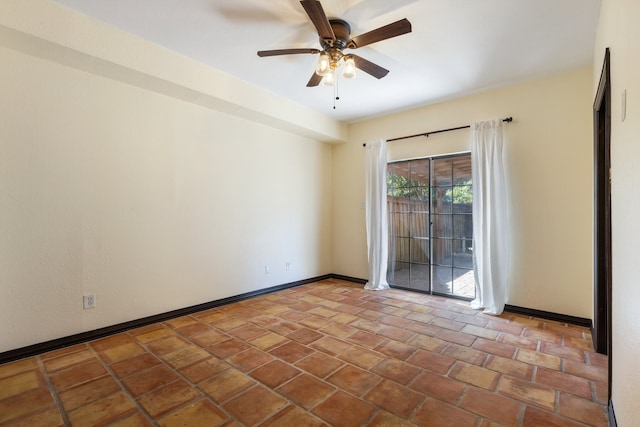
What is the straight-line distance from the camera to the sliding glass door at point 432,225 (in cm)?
398

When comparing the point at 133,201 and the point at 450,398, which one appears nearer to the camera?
the point at 450,398

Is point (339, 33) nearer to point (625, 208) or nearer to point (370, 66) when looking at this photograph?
point (370, 66)

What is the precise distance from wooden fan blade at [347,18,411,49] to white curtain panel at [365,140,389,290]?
237cm

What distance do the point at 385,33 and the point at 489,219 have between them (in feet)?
8.18

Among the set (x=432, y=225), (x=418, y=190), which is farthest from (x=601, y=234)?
(x=418, y=190)

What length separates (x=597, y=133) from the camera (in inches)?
102

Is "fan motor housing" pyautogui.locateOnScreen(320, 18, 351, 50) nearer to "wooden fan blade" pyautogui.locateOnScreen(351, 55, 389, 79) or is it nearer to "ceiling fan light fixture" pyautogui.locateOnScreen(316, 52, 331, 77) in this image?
"ceiling fan light fixture" pyautogui.locateOnScreen(316, 52, 331, 77)

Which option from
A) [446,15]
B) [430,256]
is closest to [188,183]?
[446,15]

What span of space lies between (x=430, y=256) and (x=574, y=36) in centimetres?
283

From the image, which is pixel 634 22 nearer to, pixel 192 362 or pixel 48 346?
pixel 192 362

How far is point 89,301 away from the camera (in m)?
2.73

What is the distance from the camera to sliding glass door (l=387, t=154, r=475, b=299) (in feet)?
13.1

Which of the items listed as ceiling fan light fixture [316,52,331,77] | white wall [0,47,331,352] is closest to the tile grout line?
white wall [0,47,331,352]

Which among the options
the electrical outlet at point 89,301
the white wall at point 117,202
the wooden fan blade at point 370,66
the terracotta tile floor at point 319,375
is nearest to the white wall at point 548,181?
the terracotta tile floor at point 319,375
